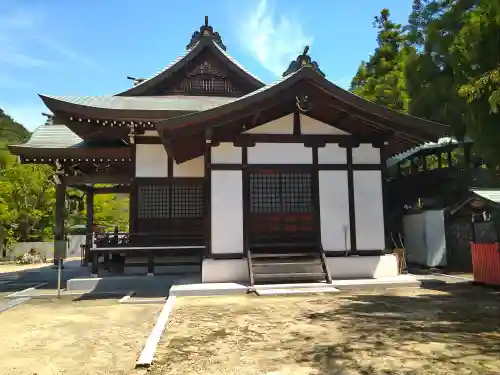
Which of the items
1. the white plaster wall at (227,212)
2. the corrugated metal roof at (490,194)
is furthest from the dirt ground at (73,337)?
the corrugated metal roof at (490,194)

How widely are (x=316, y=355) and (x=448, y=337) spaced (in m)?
1.83

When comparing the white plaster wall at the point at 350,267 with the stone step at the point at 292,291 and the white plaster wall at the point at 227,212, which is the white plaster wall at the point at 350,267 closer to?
the white plaster wall at the point at 227,212

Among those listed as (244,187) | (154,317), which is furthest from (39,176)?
(154,317)

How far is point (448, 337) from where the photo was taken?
4961 mm

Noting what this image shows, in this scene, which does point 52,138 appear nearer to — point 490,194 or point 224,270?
point 224,270

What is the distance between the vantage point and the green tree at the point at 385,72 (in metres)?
24.5

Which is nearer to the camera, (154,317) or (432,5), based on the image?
(154,317)

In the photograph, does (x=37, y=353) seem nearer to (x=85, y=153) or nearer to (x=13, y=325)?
(x=13, y=325)

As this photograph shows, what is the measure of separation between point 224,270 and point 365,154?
16.1 ft

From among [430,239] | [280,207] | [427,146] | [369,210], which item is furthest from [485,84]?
[427,146]

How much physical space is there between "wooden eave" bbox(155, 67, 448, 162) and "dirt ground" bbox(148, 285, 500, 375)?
411 cm

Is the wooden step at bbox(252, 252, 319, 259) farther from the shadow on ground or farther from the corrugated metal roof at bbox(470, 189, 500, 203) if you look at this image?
the corrugated metal roof at bbox(470, 189, 500, 203)

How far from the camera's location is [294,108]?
1067cm

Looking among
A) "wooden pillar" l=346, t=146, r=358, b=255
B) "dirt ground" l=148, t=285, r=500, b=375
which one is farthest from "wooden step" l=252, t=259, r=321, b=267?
"dirt ground" l=148, t=285, r=500, b=375
